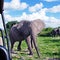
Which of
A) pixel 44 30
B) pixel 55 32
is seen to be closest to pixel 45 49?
pixel 44 30

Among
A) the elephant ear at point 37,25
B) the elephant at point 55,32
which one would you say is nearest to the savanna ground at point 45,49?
the elephant at point 55,32

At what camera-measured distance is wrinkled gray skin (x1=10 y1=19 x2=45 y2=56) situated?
5598 mm

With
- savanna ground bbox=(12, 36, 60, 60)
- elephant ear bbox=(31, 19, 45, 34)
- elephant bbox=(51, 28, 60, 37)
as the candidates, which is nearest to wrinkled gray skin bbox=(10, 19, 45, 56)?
elephant ear bbox=(31, 19, 45, 34)

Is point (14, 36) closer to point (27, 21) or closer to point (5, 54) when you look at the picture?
point (27, 21)

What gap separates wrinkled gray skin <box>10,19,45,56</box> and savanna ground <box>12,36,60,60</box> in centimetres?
13

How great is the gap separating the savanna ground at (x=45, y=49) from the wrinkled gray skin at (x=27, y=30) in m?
0.13

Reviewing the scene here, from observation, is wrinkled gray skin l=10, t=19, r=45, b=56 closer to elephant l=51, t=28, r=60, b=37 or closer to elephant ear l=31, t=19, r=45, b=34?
elephant ear l=31, t=19, r=45, b=34

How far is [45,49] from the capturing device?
18.2ft

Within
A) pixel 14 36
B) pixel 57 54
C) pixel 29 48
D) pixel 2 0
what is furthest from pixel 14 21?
pixel 2 0

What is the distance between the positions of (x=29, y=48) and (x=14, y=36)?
1.40 ft

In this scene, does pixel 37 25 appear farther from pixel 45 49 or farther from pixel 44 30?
pixel 45 49

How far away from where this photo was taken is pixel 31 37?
5.64 metres

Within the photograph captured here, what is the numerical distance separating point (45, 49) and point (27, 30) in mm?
431

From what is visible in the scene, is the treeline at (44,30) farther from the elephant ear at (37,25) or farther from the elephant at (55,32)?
the elephant ear at (37,25)
